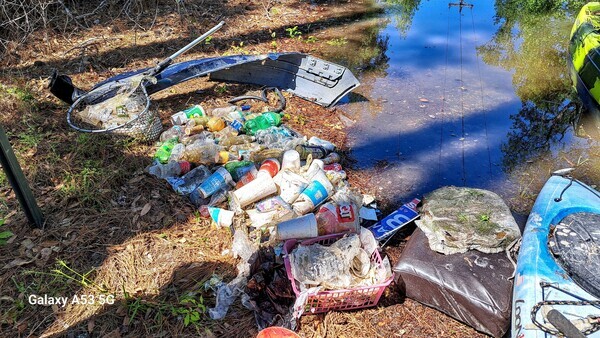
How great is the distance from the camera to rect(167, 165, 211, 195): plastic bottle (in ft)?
12.6

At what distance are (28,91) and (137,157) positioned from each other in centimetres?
209

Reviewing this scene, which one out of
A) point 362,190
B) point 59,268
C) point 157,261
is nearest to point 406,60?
point 362,190

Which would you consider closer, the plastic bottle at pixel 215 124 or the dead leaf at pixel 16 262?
the dead leaf at pixel 16 262

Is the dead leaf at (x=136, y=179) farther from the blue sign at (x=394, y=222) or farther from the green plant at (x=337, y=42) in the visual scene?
the green plant at (x=337, y=42)

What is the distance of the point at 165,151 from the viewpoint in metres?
4.17

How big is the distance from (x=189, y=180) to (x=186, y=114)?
1164 mm

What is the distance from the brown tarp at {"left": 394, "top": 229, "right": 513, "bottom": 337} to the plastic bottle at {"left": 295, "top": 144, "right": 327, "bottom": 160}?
4.89 ft

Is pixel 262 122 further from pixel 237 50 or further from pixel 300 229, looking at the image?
pixel 237 50

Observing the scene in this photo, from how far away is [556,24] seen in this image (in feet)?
28.8

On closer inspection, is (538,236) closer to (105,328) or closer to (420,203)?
(420,203)

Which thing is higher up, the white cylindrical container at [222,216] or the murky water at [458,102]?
the white cylindrical container at [222,216]

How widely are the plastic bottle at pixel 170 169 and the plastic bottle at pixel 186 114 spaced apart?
0.85 m

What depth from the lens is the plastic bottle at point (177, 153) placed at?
13.4ft

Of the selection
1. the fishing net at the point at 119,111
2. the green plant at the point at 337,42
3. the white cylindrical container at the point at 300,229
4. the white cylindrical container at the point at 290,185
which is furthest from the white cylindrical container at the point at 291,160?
the green plant at the point at 337,42
